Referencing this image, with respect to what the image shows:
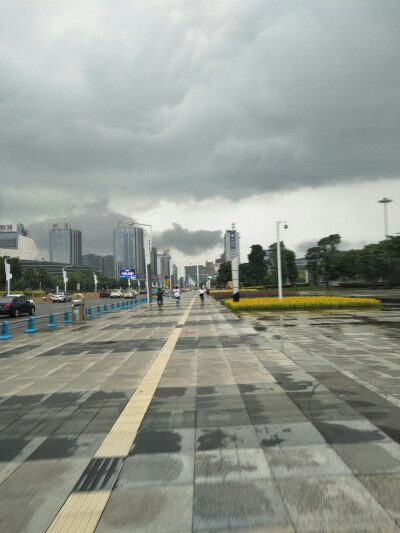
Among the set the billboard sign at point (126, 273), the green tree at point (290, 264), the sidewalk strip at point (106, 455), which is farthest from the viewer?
the green tree at point (290, 264)

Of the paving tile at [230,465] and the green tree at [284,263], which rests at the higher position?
the green tree at [284,263]

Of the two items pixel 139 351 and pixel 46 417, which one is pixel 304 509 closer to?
pixel 46 417

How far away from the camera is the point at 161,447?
4.03 m

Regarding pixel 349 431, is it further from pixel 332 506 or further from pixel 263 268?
pixel 263 268

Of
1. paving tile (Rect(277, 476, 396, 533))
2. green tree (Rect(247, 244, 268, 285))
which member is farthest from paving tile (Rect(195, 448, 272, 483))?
green tree (Rect(247, 244, 268, 285))

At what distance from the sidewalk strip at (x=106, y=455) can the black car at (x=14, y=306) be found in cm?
2088

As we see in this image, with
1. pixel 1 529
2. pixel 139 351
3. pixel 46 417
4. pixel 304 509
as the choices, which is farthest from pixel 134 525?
pixel 139 351

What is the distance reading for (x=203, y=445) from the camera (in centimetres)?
406

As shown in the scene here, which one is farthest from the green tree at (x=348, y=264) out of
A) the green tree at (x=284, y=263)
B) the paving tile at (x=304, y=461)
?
the paving tile at (x=304, y=461)

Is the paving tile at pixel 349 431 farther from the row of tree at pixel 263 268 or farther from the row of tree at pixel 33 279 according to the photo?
the row of tree at pixel 263 268

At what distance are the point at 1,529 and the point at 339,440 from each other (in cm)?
324

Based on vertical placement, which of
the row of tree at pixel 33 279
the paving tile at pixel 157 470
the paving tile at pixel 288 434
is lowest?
the paving tile at pixel 288 434

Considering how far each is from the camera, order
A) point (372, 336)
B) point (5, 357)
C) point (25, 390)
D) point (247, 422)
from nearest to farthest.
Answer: point (247, 422) < point (25, 390) < point (5, 357) < point (372, 336)

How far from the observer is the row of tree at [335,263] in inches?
A: 2343
